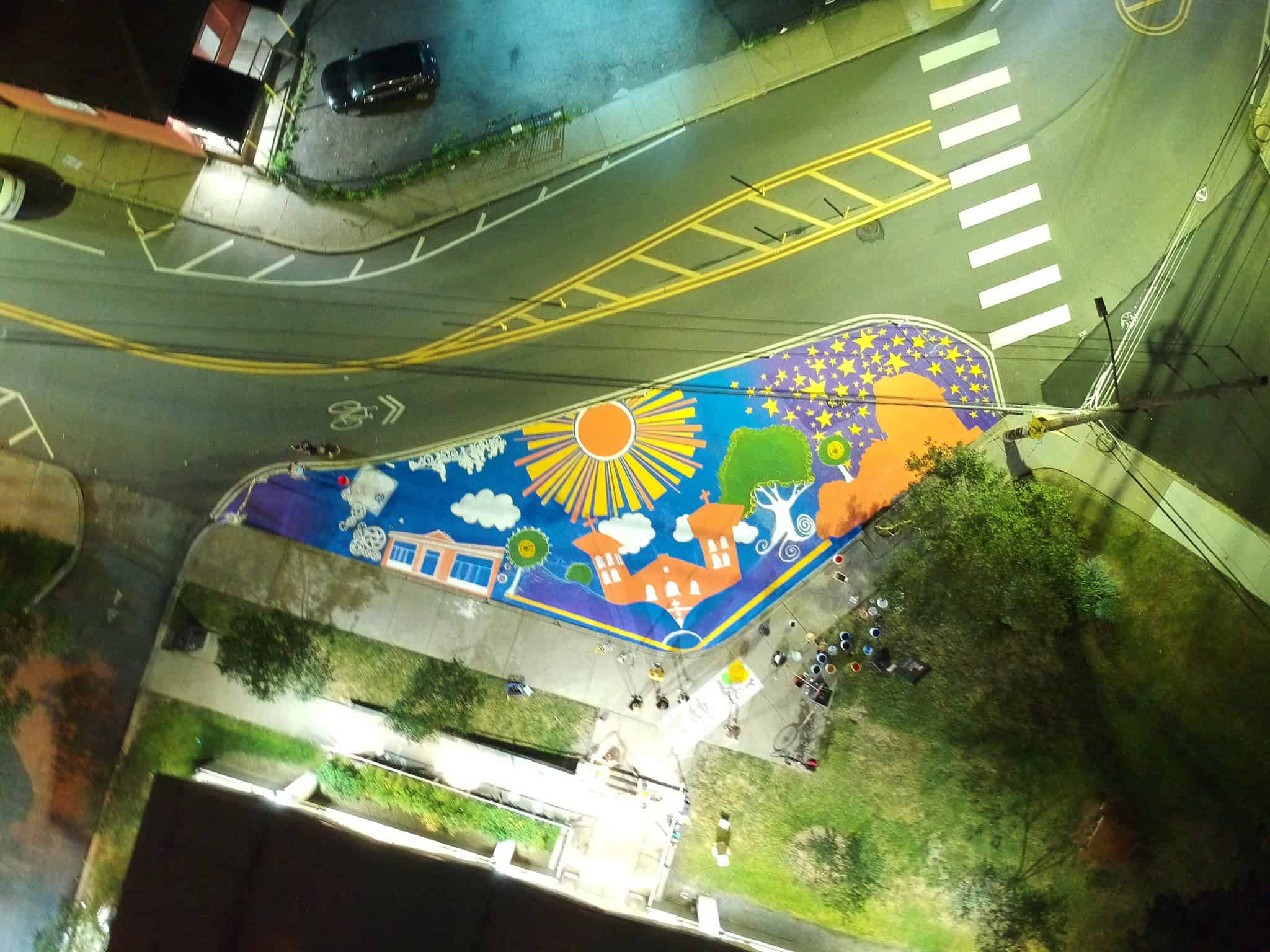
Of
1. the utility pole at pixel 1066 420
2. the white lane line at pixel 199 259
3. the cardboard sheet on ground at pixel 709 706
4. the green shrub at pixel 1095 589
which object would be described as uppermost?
the utility pole at pixel 1066 420

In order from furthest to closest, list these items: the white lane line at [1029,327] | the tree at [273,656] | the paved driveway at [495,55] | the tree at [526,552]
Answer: the paved driveway at [495,55], the white lane line at [1029,327], the tree at [526,552], the tree at [273,656]

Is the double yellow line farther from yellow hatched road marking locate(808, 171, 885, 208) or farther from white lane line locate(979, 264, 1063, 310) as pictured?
white lane line locate(979, 264, 1063, 310)

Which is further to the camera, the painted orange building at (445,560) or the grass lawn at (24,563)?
the painted orange building at (445,560)

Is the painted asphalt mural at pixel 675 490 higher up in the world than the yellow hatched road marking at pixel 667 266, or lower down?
lower down

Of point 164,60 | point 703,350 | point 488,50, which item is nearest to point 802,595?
point 703,350

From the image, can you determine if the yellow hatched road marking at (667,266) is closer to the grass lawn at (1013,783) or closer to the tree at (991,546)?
the tree at (991,546)

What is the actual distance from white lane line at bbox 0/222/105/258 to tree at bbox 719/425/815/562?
19798 millimetres

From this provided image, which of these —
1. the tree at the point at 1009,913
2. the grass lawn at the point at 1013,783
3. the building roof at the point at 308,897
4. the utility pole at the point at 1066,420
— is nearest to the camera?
the building roof at the point at 308,897

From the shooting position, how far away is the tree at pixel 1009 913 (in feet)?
63.0

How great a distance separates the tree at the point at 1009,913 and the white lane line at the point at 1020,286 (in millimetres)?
16253

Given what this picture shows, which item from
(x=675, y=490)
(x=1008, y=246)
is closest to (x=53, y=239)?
(x=675, y=490)

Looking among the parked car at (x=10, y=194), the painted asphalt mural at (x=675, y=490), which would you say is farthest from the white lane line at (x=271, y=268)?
the parked car at (x=10, y=194)

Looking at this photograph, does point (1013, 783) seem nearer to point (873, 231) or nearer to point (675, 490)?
point (675, 490)

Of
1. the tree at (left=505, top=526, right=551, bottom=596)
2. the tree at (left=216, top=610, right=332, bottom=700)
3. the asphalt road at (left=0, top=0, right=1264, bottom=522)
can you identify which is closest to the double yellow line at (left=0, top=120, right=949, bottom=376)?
the asphalt road at (left=0, top=0, right=1264, bottom=522)
